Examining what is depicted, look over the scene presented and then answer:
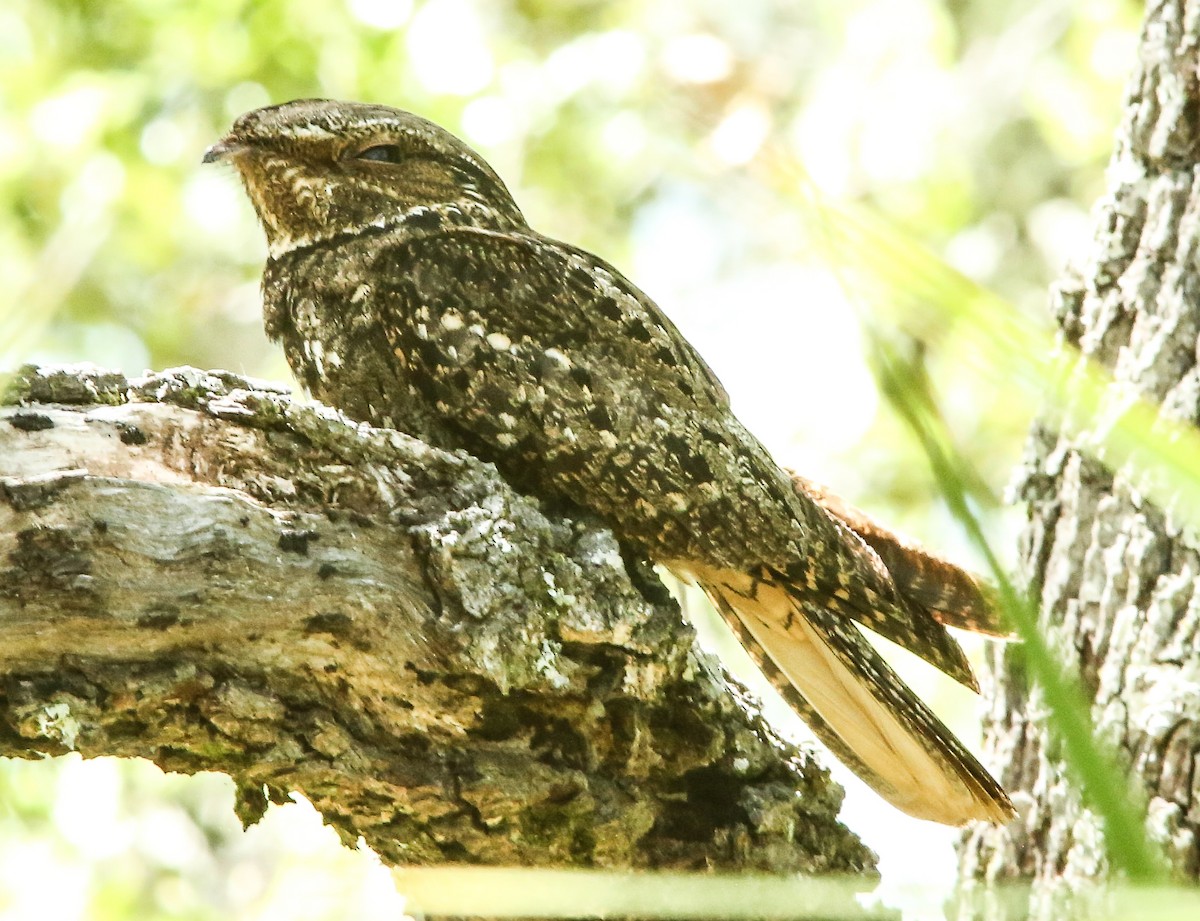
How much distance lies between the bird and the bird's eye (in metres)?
0.20

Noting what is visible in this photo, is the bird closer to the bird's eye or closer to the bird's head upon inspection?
the bird's head

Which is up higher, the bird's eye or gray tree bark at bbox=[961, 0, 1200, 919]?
the bird's eye

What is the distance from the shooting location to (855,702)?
267cm

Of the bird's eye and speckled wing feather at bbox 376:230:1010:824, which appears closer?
speckled wing feather at bbox 376:230:1010:824

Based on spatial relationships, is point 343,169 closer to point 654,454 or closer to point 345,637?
point 654,454

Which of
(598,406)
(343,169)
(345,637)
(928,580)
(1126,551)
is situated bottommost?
(345,637)

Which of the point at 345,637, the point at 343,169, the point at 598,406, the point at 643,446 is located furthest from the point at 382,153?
the point at 345,637

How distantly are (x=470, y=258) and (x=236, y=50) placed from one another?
9.81ft

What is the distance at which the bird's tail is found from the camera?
258cm

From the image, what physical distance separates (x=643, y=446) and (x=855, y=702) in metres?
0.73

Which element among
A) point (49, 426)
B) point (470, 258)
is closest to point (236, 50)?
point (470, 258)

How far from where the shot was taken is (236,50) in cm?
505

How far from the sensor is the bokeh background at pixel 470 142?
4.87 meters

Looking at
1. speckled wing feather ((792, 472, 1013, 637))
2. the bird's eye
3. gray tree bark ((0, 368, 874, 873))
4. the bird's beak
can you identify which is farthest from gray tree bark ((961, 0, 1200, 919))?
the bird's beak
